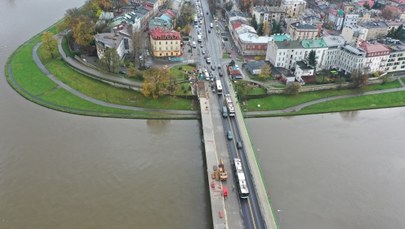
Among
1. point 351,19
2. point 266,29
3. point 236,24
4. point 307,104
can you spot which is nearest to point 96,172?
point 307,104

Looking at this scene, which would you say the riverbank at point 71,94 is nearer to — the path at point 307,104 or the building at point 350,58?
the path at point 307,104

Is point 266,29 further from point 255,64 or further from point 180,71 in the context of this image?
point 180,71

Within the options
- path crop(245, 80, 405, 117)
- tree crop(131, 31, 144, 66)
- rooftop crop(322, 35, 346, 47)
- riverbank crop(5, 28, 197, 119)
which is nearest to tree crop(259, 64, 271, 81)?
path crop(245, 80, 405, 117)

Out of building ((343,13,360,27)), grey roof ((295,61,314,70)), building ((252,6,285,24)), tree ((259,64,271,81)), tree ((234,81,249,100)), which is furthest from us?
building ((252,6,285,24))

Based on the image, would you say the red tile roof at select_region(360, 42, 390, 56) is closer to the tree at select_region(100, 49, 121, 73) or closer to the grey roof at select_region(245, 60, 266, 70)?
the grey roof at select_region(245, 60, 266, 70)

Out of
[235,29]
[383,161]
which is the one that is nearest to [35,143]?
[383,161]

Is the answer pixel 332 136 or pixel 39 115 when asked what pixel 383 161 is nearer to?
pixel 332 136
